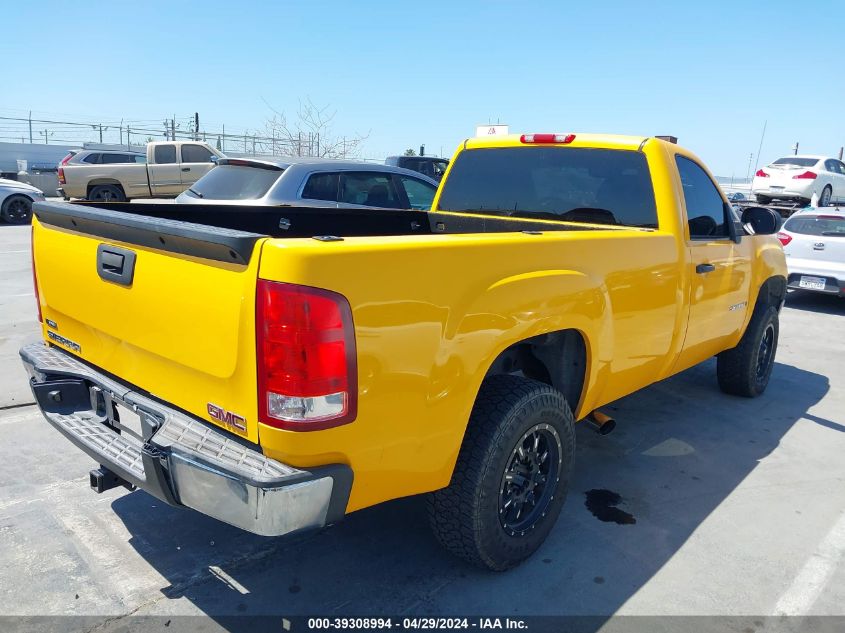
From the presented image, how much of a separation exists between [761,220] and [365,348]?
12.2 ft

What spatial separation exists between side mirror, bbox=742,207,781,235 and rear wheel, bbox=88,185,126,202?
16953 mm

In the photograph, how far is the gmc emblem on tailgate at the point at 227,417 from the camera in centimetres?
224

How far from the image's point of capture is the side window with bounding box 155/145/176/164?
59.9 feet

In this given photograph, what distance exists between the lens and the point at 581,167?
419cm

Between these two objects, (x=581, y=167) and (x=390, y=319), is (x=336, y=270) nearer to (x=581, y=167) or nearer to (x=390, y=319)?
(x=390, y=319)

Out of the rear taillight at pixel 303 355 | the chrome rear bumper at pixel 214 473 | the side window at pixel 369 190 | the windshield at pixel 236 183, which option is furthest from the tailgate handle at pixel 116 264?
the side window at pixel 369 190

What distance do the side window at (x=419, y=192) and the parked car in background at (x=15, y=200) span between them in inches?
421

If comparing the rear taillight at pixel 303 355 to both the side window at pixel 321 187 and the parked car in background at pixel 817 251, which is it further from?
the parked car in background at pixel 817 251

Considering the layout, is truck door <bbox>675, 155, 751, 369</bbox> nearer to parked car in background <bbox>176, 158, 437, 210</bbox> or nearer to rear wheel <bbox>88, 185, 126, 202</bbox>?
parked car in background <bbox>176, 158, 437, 210</bbox>

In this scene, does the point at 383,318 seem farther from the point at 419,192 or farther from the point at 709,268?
the point at 419,192

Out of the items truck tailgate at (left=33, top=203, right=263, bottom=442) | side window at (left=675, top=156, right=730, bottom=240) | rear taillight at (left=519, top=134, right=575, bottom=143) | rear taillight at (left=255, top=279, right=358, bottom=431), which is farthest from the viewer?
rear taillight at (left=519, top=134, right=575, bottom=143)

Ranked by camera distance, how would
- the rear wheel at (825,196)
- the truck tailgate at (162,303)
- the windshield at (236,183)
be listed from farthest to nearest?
the rear wheel at (825,196) < the windshield at (236,183) < the truck tailgate at (162,303)

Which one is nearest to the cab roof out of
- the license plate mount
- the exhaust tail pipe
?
the exhaust tail pipe

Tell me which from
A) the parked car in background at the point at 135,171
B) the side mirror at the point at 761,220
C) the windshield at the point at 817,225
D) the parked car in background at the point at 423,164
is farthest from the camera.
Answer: the parked car in background at the point at 135,171
